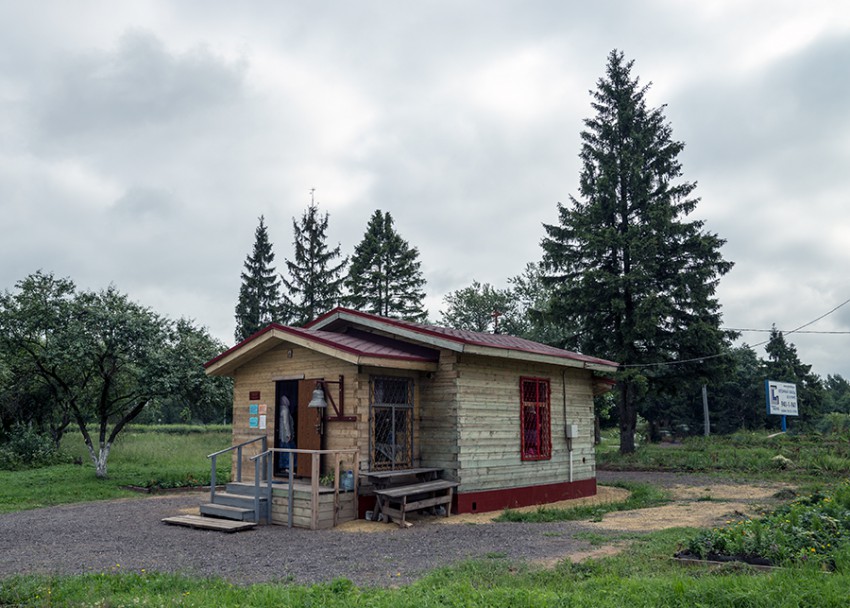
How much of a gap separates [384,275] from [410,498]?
1084 inches

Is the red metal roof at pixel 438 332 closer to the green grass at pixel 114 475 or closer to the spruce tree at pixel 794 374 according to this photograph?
the green grass at pixel 114 475

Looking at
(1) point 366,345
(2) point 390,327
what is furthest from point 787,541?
(2) point 390,327

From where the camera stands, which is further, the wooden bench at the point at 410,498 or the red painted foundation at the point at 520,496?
the red painted foundation at the point at 520,496

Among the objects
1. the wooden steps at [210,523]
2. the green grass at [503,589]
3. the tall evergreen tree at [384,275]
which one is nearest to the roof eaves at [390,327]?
the wooden steps at [210,523]

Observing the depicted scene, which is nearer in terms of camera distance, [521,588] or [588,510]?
[521,588]

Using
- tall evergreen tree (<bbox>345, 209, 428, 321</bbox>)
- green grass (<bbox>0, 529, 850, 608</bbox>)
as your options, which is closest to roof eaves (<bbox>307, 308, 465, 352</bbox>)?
green grass (<bbox>0, 529, 850, 608</bbox>)

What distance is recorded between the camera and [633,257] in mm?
25656

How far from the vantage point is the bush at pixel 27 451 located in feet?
68.8

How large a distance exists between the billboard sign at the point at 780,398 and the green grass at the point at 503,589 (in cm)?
2808

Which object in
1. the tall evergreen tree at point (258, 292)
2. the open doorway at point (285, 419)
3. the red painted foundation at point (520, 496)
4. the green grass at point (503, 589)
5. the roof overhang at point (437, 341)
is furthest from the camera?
the tall evergreen tree at point (258, 292)

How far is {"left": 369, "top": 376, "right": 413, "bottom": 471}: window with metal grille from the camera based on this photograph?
12.1 meters

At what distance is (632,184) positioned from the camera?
88.7 ft

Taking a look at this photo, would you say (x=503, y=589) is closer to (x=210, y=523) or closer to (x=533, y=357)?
(x=210, y=523)

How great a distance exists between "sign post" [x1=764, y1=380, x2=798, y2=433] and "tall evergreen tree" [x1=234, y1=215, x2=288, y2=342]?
27362 millimetres
